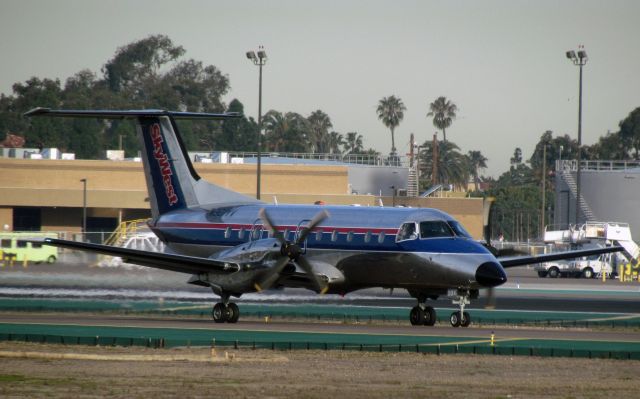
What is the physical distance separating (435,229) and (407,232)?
849 mm

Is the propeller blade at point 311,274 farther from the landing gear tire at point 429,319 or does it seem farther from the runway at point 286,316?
the landing gear tire at point 429,319

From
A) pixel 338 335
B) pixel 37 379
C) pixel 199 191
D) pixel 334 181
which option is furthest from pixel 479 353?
pixel 334 181

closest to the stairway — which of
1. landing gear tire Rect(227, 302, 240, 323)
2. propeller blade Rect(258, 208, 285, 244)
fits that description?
propeller blade Rect(258, 208, 285, 244)

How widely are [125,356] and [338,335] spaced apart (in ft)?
25.1

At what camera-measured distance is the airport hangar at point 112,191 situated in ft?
283

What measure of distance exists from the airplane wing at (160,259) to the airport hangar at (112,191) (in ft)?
170

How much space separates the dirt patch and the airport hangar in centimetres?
6098

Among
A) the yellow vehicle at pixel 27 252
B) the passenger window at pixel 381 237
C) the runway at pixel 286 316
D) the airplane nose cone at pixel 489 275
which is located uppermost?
the passenger window at pixel 381 237

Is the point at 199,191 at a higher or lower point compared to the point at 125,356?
higher

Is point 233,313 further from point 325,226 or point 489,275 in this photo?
point 489,275

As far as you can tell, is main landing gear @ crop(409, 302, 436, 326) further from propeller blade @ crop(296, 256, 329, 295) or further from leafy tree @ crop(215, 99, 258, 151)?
leafy tree @ crop(215, 99, 258, 151)

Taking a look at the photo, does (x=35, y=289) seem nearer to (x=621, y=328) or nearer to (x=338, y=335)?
(x=338, y=335)

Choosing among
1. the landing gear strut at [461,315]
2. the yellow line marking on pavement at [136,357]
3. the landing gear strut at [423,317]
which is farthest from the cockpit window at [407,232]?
the yellow line marking on pavement at [136,357]

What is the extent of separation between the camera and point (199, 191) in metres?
38.6
